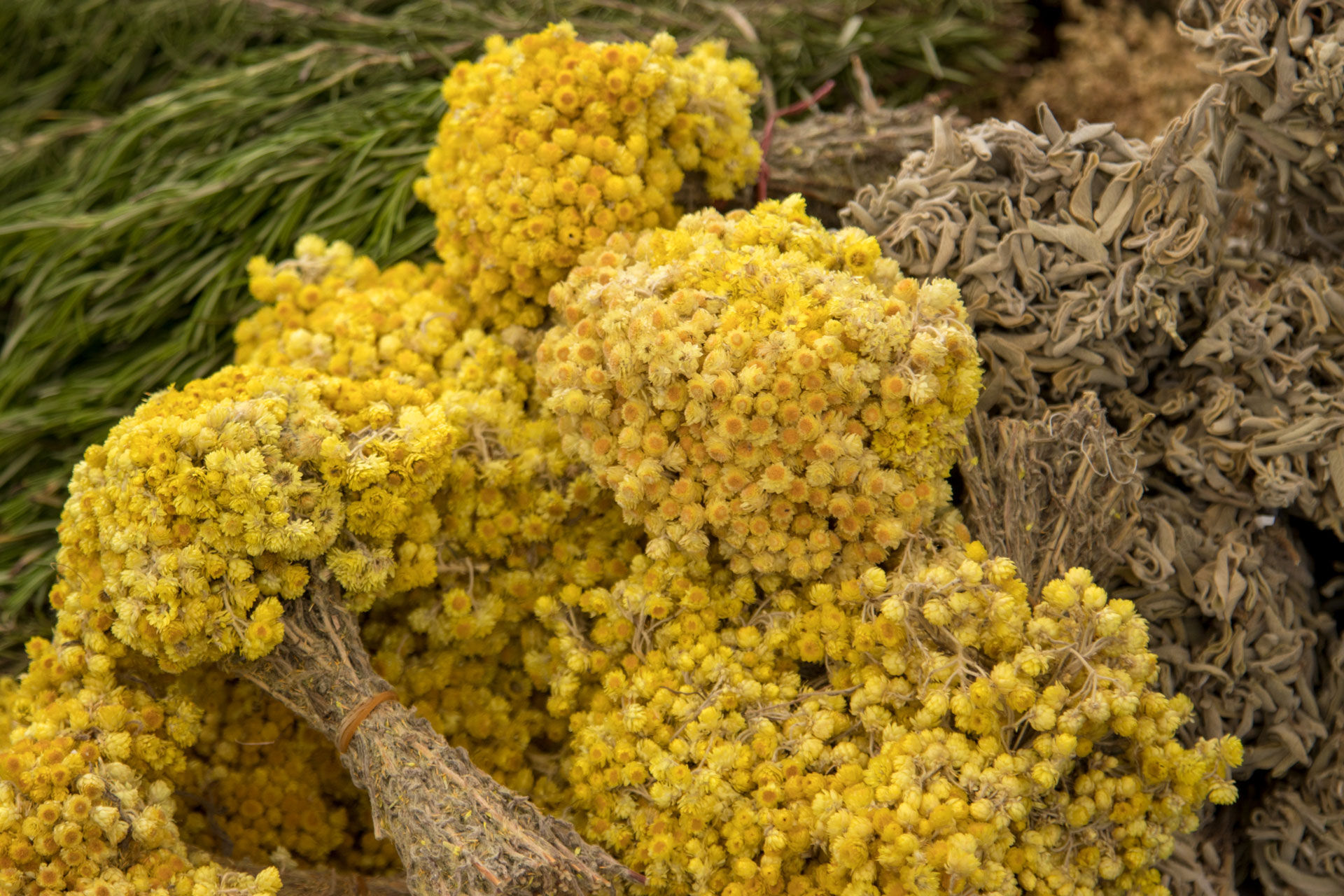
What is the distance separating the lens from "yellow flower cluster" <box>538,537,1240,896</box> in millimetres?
1225

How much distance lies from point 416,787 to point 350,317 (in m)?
0.79

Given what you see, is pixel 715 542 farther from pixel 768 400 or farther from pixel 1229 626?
pixel 1229 626

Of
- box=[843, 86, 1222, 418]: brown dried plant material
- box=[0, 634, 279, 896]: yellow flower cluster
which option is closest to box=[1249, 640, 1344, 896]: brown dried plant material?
box=[843, 86, 1222, 418]: brown dried plant material

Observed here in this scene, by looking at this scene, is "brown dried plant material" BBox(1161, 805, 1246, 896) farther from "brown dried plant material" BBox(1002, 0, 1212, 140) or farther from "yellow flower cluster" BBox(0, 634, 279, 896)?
"brown dried plant material" BBox(1002, 0, 1212, 140)

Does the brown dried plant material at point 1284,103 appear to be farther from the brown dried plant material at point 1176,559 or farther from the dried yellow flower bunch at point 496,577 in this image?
the dried yellow flower bunch at point 496,577

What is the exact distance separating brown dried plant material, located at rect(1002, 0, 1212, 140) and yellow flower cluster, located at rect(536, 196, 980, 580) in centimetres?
128

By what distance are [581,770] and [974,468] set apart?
0.74 meters

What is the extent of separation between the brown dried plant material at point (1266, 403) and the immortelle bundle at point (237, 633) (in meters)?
1.13

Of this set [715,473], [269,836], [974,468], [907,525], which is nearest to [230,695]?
[269,836]

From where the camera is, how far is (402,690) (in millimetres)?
1521

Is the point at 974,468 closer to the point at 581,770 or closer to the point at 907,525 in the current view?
the point at 907,525

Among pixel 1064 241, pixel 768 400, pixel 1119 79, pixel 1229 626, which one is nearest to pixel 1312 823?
pixel 1229 626

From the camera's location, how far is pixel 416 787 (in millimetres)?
1290

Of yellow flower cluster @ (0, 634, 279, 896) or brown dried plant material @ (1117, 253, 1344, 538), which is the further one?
brown dried plant material @ (1117, 253, 1344, 538)
